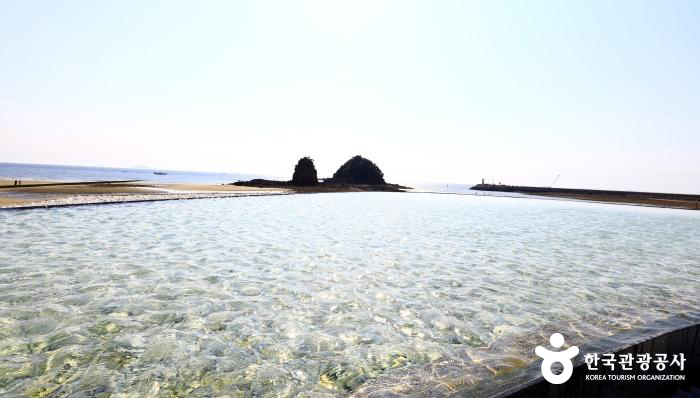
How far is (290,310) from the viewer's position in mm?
6574

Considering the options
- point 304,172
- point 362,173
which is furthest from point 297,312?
point 362,173

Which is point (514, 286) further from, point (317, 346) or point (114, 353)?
point (114, 353)

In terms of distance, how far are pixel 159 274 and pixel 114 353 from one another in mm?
4190

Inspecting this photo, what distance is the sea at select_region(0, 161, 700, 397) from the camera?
4242 mm

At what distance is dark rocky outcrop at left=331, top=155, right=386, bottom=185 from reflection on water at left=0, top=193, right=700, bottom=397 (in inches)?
4259

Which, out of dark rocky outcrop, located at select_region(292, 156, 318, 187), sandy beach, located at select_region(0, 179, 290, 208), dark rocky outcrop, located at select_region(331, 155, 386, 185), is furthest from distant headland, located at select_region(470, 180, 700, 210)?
sandy beach, located at select_region(0, 179, 290, 208)

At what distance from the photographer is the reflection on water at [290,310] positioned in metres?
4.29

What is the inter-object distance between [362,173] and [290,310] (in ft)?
382

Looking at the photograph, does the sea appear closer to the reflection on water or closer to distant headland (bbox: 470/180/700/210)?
the reflection on water

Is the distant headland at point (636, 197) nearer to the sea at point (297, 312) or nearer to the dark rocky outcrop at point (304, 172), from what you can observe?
the dark rocky outcrop at point (304, 172)

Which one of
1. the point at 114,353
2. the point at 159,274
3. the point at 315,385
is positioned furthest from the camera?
the point at 159,274

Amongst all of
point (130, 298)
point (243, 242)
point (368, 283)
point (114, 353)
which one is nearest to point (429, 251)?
point (368, 283)

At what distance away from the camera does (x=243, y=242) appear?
13.7 m

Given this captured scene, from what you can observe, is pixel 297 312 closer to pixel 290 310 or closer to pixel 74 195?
pixel 290 310
